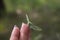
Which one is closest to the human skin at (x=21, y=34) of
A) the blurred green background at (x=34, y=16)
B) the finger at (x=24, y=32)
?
the finger at (x=24, y=32)

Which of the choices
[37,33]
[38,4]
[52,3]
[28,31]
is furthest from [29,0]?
[28,31]

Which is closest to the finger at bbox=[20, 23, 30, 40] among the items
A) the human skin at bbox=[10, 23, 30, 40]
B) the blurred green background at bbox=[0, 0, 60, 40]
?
the human skin at bbox=[10, 23, 30, 40]

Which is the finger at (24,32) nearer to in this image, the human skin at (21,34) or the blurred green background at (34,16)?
the human skin at (21,34)

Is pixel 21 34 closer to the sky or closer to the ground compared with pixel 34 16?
closer to the ground

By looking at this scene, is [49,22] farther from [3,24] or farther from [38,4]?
[3,24]

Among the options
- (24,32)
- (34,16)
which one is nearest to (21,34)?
(24,32)

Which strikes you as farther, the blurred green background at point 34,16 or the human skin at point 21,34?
the blurred green background at point 34,16

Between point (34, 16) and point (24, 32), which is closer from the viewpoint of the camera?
point (24, 32)

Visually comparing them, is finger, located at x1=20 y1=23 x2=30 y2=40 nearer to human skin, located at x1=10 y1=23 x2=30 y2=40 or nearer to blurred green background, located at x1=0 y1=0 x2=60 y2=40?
human skin, located at x1=10 y1=23 x2=30 y2=40

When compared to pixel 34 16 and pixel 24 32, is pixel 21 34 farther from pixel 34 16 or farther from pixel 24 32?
pixel 34 16
